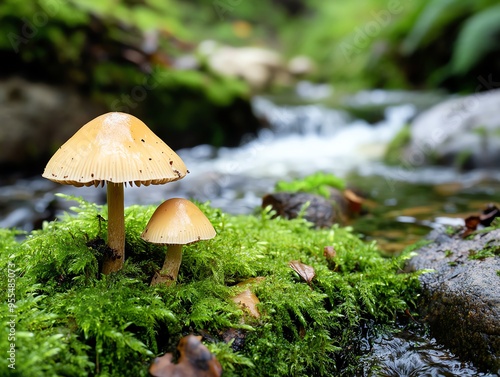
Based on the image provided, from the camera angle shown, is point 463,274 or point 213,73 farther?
point 213,73

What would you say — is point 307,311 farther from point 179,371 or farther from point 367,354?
point 179,371

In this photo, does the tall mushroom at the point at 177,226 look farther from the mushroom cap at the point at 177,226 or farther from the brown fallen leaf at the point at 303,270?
the brown fallen leaf at the point at 303,270

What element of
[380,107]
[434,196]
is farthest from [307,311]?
[380,107]

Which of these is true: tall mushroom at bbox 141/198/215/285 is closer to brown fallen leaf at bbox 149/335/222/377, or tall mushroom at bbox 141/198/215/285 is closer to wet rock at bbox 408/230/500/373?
brown fallen leaf at bbox 149/335/222/377

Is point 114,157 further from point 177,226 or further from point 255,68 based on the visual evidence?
point 255,68

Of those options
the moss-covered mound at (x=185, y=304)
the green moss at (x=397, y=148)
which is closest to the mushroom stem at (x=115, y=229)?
the moss-covered mound at (x=185, y=304)

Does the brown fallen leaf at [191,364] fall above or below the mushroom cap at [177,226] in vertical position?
below

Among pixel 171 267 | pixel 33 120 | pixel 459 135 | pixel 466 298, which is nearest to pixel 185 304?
pixel 171 267
